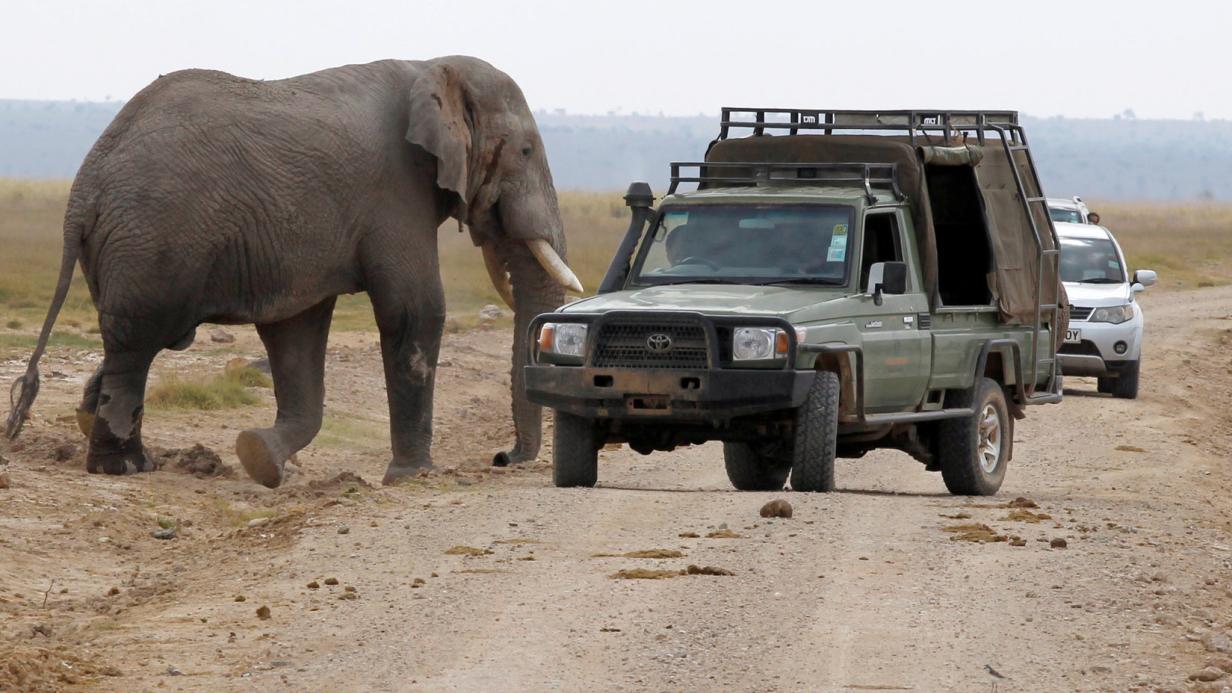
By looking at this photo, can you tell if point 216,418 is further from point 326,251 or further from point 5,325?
point 5,325

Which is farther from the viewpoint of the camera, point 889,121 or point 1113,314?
point 1113,314

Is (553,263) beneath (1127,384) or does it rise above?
above

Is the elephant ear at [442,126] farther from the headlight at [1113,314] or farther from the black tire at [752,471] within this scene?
the headlight at [1113,314]

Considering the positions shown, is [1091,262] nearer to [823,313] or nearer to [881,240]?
[881,240]

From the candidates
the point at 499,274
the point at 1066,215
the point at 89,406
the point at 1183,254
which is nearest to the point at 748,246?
the point at 499,274

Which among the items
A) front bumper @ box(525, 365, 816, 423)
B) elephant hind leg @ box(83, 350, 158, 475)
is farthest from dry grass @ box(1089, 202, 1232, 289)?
front bumper @ box(525, 365, 816, 423)

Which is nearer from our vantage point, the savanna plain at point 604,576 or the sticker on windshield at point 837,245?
the savanna plain at point 604,576

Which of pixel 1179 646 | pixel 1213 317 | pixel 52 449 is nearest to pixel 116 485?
pixel 52 449

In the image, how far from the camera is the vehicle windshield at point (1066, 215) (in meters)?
26.0

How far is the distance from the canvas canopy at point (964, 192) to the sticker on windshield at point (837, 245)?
840 mm

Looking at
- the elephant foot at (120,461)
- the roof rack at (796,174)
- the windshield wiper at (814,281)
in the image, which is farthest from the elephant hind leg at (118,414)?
the windshield wiper at (814,281)

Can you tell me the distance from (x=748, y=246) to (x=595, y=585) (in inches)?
169

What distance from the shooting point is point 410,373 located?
604 inches

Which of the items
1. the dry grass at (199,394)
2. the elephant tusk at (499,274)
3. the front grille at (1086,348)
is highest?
the elephant tusk at (499,274)
